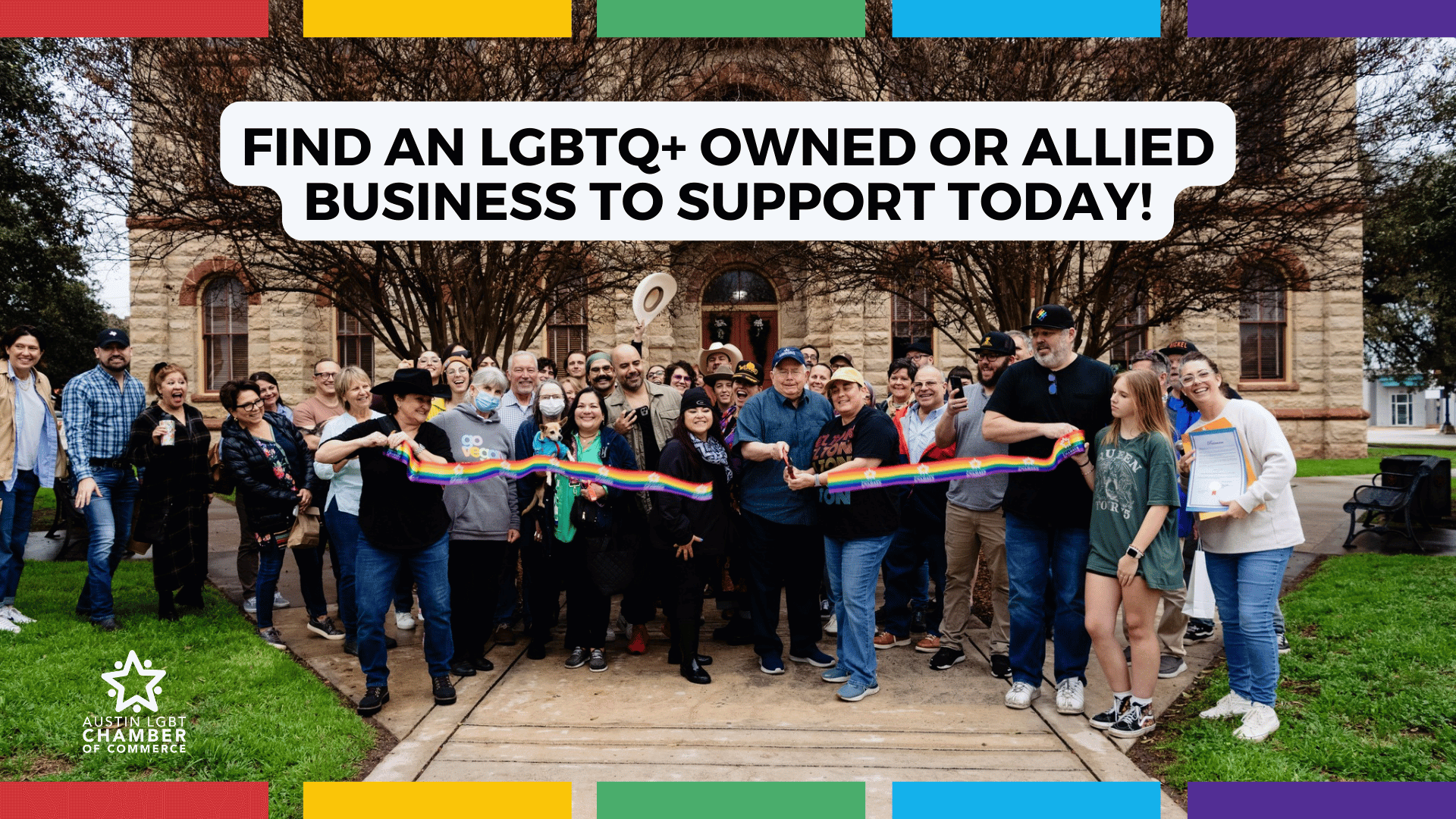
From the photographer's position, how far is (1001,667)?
19.2 ft

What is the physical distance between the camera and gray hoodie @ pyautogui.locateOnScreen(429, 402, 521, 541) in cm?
591

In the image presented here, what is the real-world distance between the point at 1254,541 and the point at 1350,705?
3.96 feet

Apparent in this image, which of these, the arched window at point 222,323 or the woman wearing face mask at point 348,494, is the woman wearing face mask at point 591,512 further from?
the arched window at point 222,323

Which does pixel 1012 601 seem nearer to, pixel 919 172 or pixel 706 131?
pixel 919 172

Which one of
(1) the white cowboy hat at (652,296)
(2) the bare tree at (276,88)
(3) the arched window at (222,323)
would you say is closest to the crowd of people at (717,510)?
(1) the white cowboy hat at (652,296)

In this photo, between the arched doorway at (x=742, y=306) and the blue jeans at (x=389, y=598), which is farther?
the arched doorway at (x=742, y=306)

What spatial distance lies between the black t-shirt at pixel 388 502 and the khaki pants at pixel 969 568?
3356 millimetres

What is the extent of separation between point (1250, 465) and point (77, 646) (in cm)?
750

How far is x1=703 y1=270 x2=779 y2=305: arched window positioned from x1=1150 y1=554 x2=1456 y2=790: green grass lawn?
14542 millimetres

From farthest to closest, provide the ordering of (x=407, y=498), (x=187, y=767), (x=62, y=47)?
(x=62, y=47)
(x=407, y=498)
(x=187, y=767)

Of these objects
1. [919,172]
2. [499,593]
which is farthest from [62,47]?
[919,172]

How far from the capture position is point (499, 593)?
23.0ft

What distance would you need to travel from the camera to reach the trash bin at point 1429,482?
10453 millimetres

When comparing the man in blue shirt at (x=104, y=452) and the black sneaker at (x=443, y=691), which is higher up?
the man in blue shirt at (x=104, y=452)
